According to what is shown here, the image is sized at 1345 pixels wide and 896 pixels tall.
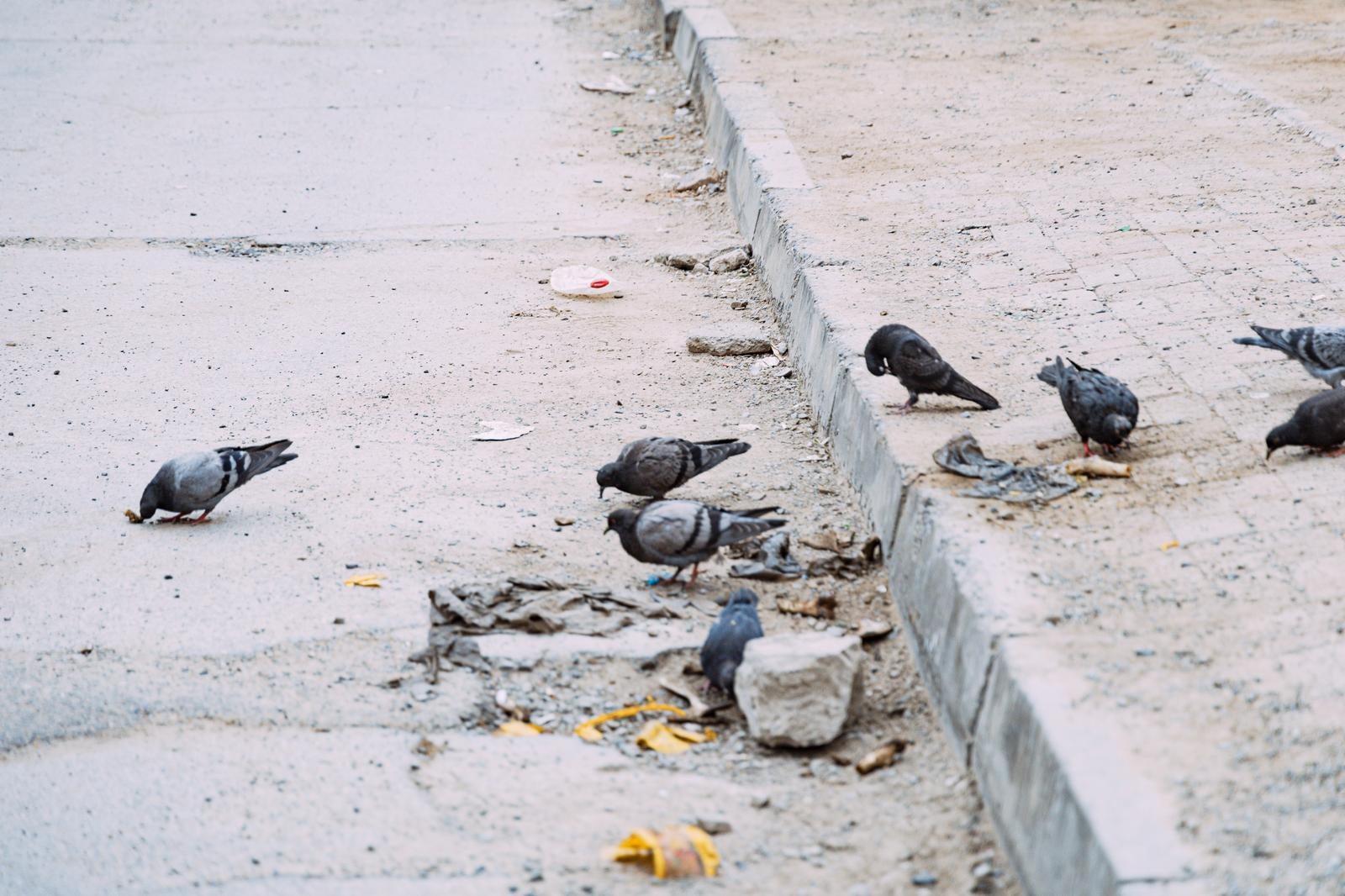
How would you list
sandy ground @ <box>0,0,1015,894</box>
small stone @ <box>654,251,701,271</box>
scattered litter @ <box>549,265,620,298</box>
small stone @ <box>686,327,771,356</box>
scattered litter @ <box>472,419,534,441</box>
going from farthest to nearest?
1. small stone @ <box>654,251,701,271</box>
2. scattered litter @ <box>549,265,620,298</box>
3. small stone @ <box>686,327,771,356</box>
4. scattered litter @ <box>472,419,534,441</box>
5. sandy ground @ <box>0,0,1015,894</box>

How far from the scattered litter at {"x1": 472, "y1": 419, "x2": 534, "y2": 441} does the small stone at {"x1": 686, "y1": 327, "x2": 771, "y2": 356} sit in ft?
3.80

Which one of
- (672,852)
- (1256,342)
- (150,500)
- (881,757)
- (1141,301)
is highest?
(1256,342)

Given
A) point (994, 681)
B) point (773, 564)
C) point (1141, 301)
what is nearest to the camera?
point (994, 681)

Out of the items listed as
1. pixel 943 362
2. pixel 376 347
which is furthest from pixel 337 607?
pixel 376 347

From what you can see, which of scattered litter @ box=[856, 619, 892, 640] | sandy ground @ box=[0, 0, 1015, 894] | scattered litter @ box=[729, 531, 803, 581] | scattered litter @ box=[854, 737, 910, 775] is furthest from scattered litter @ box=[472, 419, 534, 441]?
scattered litter @ box=[854, 737, 910, 775]

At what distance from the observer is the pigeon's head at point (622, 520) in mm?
4992

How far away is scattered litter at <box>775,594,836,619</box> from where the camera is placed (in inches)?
191

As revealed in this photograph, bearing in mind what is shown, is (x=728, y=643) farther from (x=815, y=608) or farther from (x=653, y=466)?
(x=653, y=466)

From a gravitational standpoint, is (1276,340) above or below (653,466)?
above

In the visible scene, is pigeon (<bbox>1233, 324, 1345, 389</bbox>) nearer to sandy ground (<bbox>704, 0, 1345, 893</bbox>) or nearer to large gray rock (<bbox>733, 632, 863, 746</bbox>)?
sandy ground (<bbox>704, 0, 1345, 893</bbox>)

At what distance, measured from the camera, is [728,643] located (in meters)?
4.31

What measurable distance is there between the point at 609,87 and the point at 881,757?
8898 mm

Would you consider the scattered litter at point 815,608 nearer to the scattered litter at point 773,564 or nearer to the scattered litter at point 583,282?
the scattered litter at point 773,564

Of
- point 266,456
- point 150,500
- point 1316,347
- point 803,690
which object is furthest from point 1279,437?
point 150,500
